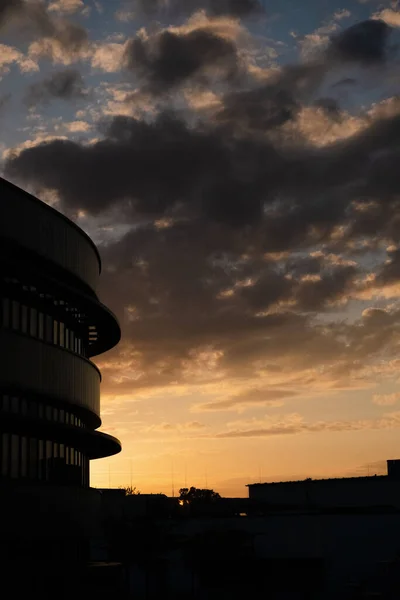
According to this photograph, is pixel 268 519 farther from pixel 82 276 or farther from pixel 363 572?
pixel 82 276

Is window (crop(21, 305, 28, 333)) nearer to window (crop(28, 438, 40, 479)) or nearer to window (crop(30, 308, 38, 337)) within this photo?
window (crop(30, 308, 38, 337))

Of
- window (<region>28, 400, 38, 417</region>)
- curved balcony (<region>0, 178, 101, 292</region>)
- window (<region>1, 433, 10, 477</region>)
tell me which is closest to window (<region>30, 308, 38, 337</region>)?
curved balcony (<region>0, 178, 101, 292</region>)

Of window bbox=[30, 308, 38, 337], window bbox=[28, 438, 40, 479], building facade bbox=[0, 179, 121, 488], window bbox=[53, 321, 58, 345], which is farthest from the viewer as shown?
window bbox=[53, 321, 58, 345]

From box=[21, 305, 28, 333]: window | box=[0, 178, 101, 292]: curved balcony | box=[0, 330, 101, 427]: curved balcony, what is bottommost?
box=[0, 330, 101, 427]: curved balcony

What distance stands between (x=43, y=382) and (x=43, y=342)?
1908 mm

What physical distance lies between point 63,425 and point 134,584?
42.8 meters

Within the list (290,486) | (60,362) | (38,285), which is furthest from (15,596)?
(290,486)

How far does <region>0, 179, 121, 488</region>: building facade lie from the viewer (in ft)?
137

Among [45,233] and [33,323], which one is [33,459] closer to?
[33,323]

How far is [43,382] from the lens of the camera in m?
43.9

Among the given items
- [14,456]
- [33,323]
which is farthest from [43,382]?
[14,456]

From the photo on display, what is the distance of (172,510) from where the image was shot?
117750 mm

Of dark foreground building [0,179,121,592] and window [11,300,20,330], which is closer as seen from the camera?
dark foreground building [0,179,121,592]

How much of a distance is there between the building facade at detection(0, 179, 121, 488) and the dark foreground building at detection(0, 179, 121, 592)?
0.05m
